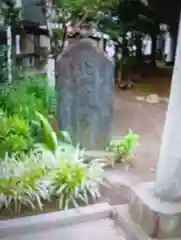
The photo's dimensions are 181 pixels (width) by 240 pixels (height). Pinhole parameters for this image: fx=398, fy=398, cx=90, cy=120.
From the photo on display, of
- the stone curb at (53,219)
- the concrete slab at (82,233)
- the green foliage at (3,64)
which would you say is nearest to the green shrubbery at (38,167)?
the stone curb at (53,219)

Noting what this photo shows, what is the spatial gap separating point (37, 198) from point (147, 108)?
3.12 metres

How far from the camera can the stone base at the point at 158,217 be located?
2.32 metres

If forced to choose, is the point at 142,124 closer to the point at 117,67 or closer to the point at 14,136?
the point at 14,136

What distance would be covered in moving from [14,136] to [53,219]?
0.98 metres

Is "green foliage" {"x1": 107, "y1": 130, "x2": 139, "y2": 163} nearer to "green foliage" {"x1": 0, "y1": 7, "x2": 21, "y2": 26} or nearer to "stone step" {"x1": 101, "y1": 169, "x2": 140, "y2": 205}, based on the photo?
"stone step" {"x1": 101, "y1": 169, "x2": 140, "y2": 205}

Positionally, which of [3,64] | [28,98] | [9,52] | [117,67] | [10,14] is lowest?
[28,98]

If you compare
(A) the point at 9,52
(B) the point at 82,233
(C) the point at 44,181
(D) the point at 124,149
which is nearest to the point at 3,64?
(A) the point at 9,52

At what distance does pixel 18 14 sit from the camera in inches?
230

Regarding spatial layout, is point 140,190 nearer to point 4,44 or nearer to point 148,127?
point 148,127

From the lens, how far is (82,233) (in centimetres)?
256

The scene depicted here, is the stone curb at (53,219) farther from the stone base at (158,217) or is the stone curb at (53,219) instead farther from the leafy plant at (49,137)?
the leafy plant at (49,137)

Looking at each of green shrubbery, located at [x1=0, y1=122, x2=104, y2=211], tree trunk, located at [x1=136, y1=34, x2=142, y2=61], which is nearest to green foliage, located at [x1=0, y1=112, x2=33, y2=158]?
green shrubbery, located at [x1=0, y1=122, x2=104, y2=211]

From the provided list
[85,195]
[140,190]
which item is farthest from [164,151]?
[85,195]

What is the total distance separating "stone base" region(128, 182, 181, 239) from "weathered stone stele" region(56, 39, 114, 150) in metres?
1.34
